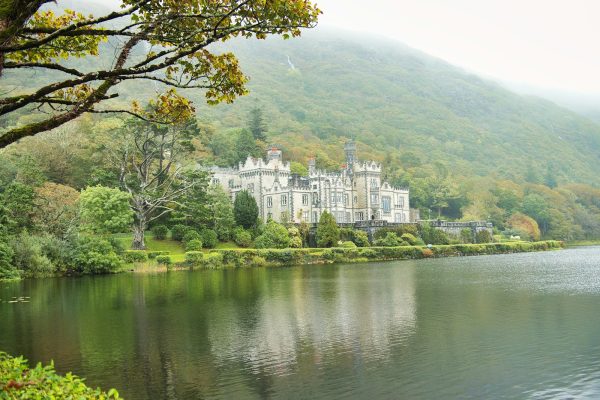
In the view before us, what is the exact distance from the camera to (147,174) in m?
71.0

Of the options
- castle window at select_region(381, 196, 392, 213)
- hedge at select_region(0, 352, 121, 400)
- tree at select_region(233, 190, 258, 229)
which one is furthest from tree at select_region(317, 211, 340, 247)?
hedge at select_region(0, 352, 121, 400)

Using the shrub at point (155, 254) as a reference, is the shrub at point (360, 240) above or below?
above

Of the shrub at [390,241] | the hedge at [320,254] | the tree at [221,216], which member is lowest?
the hedge at [320,254]

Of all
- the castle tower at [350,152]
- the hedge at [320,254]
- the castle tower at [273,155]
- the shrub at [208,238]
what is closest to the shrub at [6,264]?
the hedge at [320,254]

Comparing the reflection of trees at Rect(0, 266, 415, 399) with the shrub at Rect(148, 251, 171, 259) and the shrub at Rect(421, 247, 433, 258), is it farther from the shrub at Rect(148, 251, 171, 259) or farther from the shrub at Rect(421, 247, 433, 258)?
the shrub at Rect(421, 247, 433, 258)

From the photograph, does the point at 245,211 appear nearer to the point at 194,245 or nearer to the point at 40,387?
the point at 194,245

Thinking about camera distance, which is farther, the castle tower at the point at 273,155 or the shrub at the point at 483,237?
the shrub at the point at 483,237

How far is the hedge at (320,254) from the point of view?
2352 inches

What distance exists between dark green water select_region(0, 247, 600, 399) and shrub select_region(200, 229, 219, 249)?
27.2 meters

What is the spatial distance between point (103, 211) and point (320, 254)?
76.0ft

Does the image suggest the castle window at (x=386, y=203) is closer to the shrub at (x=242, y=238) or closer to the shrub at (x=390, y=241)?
the shrub at (x=390, y=241)

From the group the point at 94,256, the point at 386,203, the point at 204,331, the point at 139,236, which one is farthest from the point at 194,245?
the point at 204,331

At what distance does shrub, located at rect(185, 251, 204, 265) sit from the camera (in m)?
58.2

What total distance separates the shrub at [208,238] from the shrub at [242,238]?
3239mm
